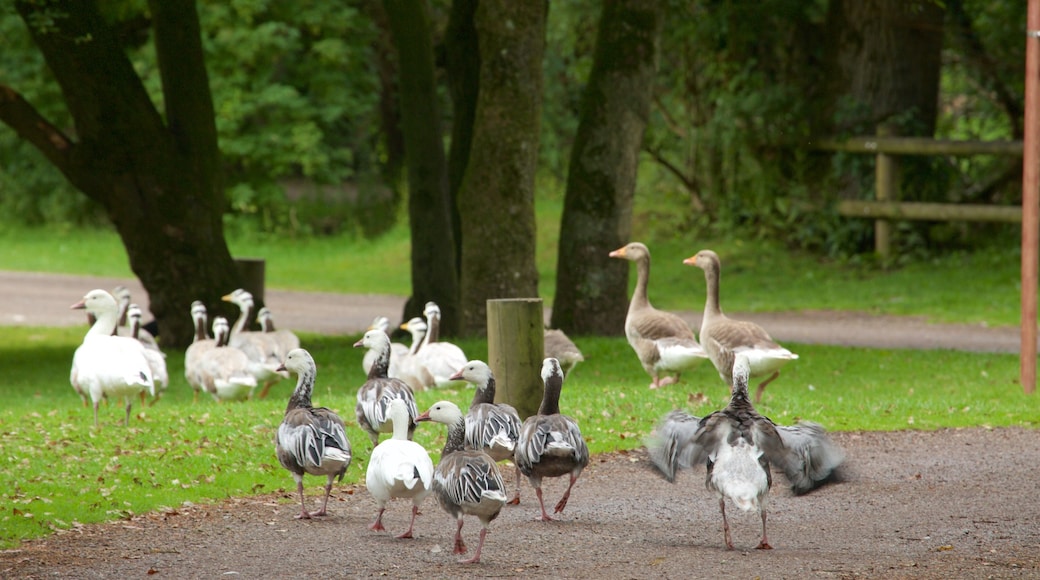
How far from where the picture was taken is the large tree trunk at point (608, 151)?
18.0 m

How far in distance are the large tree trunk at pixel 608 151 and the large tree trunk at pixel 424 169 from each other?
71.4 inches

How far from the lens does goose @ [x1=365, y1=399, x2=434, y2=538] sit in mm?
7441

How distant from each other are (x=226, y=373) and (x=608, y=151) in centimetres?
673

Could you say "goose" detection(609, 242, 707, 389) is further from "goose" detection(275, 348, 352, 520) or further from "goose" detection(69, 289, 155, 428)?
"goose" detection(275, 348, 352, 520)

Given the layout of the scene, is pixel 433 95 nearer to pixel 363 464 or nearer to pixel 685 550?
pixel 363 464

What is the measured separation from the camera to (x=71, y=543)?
299 inches

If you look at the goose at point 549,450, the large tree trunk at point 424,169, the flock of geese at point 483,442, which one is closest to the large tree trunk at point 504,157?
the large tree trunk at point 424,169

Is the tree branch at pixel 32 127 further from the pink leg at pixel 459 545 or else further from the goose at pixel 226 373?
the pink leg at pixel 459 545

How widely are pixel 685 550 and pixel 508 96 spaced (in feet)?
34.4

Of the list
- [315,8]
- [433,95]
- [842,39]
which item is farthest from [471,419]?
[315,8]

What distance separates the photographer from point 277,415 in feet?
38.4

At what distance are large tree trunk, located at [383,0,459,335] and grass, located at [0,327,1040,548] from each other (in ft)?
5.67

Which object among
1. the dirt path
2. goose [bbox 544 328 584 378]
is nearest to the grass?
goose [bbox 544 328 584 378]

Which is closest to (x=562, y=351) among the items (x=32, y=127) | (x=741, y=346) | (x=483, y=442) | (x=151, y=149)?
(x=741, y=346)
